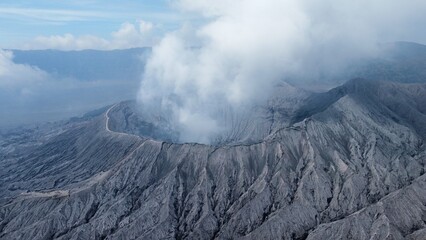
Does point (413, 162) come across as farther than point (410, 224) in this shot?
Yes

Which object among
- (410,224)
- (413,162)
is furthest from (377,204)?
(413,162)

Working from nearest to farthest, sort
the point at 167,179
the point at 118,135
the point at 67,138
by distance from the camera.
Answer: the point at 167,179
the point at 118,135
the point at 67,138

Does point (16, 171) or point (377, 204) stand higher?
point (377, 204)

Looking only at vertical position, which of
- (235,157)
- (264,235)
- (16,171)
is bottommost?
(16,171)

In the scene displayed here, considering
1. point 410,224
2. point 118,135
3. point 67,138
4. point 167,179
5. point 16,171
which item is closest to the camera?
point 410,224

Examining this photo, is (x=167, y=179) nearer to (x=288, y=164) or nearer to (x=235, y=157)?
(x=235, y=157)

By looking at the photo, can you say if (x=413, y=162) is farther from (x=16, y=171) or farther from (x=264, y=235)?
→ (x=16, y=171)

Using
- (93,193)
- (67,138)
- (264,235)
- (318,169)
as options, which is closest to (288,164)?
(318,169)
